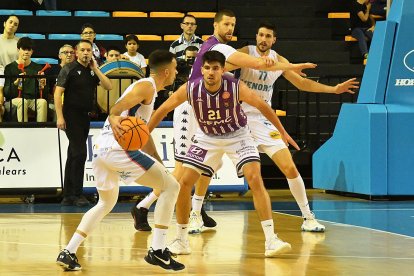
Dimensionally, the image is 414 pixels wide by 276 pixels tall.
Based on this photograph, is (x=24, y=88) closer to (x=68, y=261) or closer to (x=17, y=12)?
(x=17, y=12)

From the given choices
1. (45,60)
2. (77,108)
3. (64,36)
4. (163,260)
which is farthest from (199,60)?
(64,36)

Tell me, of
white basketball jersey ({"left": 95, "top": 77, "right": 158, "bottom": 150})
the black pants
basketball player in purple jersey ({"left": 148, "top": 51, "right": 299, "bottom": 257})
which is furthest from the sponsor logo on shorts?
the black pants

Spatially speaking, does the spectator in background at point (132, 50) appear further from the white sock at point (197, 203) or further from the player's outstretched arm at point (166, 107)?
the player's outstretched arm at point (166, 107)

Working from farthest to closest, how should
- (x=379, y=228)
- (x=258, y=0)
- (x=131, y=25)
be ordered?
(x=258, y=0)
(x=131, y=25)
(x=379, y=228)

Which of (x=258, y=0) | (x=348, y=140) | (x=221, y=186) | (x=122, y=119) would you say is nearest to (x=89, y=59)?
(x=221, y=186)

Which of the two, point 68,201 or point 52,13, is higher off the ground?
point 52,13

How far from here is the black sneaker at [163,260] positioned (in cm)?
771

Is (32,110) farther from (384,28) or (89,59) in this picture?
(384,28)

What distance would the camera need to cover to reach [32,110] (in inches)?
554

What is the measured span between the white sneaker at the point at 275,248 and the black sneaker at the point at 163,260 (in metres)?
0.94

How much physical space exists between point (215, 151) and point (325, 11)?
11.6 meters

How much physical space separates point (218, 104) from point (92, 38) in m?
6.13

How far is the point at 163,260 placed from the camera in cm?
774

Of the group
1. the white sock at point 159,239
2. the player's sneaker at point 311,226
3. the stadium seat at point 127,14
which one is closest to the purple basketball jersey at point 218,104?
the white sock at point 159,239
